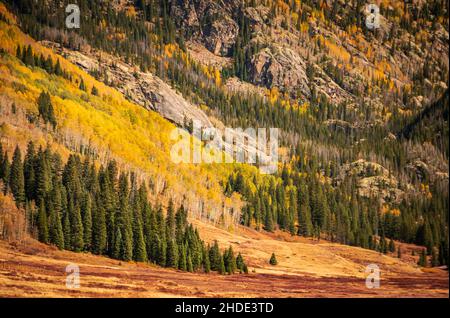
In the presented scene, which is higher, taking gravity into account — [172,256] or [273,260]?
[172,256]

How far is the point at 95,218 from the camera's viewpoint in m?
110

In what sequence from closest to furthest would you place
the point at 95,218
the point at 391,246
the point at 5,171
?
the point at 95,218, the point at 5,171, the point at 391,246

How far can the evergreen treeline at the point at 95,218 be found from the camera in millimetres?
107188

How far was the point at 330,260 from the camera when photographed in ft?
482

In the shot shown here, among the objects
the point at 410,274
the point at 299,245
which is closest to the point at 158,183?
the point at 299,245

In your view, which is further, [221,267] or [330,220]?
[330,220]

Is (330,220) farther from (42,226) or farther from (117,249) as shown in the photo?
(42,226)

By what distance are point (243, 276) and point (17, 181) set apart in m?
44.9

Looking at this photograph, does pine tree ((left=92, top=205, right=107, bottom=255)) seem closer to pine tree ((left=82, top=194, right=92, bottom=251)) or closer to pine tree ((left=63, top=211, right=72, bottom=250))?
pine tree ((left=82, top=194, right=92, bottom=251))

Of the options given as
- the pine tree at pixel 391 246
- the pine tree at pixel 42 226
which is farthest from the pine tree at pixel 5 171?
the pine tree at pixel 391 246

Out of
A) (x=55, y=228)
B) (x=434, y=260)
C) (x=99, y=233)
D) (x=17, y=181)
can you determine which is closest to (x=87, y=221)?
(x=99, y=233)
